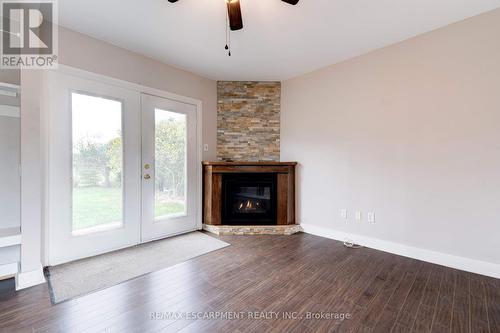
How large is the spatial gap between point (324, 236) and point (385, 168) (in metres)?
1.35

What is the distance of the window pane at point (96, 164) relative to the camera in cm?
258

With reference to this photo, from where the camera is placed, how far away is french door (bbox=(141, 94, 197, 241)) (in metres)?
3.16

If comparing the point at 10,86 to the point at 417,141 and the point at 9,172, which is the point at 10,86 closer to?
the point at 9,172

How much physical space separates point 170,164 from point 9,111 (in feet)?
5.81

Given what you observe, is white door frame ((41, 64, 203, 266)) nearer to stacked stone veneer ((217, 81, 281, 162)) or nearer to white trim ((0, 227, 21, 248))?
white trim ((0, 227, 21, 248))

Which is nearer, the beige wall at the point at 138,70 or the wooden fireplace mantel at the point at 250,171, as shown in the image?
the beige wall at the point at 138,70

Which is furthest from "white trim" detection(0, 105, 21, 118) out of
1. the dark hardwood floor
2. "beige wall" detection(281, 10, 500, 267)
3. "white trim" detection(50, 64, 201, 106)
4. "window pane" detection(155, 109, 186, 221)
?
"beige wall" detection(281, 10, 500, 267)

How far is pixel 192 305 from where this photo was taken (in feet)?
5.91

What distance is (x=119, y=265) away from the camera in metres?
2.47

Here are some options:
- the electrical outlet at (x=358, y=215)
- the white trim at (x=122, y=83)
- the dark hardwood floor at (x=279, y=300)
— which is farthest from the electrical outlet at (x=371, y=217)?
the white trim at (x=122, y=83)

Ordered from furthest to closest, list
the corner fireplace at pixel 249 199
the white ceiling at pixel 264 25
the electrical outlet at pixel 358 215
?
the corner fireplace at pixel 249 199
the electrical outlet at pixel 358 215
the white ceiling at pixel 264 25

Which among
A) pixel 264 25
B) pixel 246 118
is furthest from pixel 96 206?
pixel 264 25

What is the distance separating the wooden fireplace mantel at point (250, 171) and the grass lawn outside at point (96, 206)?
131 cm

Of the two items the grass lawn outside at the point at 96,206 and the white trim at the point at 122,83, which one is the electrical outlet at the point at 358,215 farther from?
the grass lawn outside at the point at 96,206
